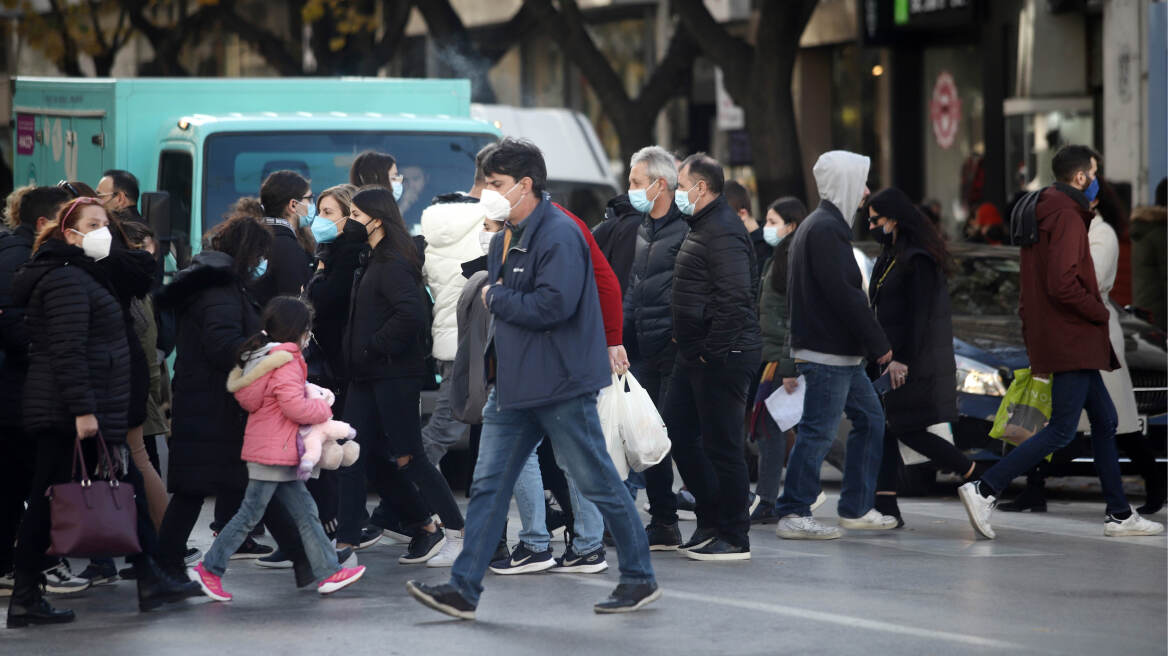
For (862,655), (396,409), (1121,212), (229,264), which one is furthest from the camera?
(1121,212)

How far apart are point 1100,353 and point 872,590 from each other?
2.13m

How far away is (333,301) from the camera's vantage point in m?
8.53

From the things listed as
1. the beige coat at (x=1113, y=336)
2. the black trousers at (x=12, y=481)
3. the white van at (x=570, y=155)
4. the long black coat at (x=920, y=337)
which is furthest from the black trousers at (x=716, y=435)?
the white van at (x=570, y=155)

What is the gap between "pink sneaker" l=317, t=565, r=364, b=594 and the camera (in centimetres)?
770

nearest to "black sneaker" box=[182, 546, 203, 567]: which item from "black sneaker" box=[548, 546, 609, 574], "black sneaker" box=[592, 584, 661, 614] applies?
"black sneaker" box=[548, 546, 609, 574]

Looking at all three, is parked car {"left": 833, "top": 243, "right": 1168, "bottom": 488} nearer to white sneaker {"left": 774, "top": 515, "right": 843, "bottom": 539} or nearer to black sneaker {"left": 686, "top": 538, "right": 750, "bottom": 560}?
white sneaker {"left": 774, "top": 515, "right": 843, "bottom": 539}

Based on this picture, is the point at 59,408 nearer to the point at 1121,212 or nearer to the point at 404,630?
the point at 404,630

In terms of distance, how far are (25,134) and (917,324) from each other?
318 inches

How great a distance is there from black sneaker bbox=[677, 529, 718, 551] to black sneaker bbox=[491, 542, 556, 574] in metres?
0.70

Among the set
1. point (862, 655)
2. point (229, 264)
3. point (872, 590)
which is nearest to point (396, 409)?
point (229, 264)

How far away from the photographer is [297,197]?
882cm

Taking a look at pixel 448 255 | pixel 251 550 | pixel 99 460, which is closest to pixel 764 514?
pixel 448 255

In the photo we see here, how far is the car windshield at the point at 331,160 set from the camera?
37.1 feet

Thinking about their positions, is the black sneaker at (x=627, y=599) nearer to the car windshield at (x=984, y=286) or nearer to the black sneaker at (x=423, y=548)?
the black sneaker at (x=423, y=548)
